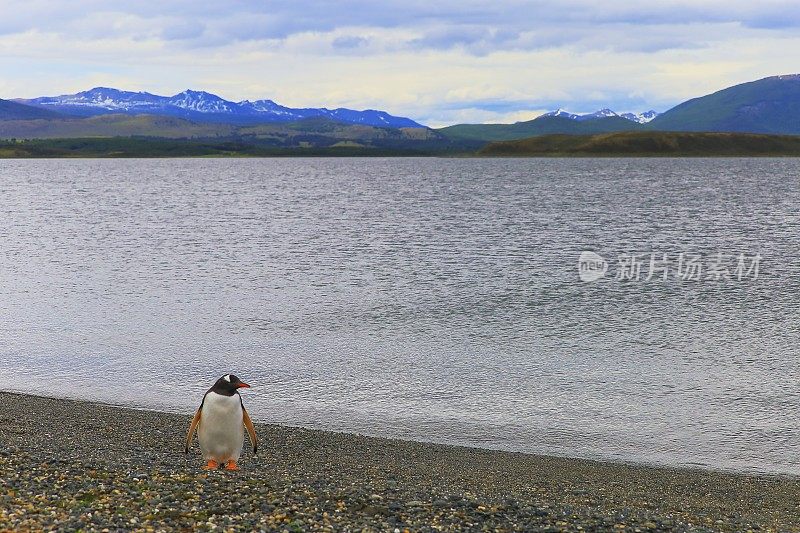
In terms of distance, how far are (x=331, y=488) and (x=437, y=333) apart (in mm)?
18172

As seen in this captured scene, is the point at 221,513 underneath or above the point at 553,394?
above

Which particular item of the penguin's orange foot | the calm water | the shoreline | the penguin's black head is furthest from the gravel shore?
the calm water

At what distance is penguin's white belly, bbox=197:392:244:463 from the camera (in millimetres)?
13562

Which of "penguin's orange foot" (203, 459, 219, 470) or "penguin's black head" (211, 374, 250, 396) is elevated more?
"penguin's black head" (211, 374, 250, 396)

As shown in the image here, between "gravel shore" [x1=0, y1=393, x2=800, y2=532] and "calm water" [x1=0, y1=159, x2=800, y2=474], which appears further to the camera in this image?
"calm water" [x1=0, y1=159, x2=800, y2=474]

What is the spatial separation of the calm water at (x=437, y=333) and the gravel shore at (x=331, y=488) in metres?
2.04

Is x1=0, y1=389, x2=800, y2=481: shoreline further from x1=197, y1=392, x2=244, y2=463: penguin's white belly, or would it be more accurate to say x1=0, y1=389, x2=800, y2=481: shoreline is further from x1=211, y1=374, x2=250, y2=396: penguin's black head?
x1=211, y1=374, x2=250, y2=396: penguin's black head

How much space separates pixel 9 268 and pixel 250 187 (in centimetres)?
10621

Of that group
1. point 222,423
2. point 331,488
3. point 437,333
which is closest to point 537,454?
point 331,488

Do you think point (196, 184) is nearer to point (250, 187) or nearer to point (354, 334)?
point (250, 187)

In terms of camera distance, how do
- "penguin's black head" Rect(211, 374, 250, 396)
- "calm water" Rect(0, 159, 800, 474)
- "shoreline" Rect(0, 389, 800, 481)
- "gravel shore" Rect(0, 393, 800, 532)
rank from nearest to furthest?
"gravel shore" Rect(0, 393, 800, 532)
"penguin's black head" Rect(211, 374, 250, 396)
"shoreline" Rect(0, 389, 800, 481)
"calm water" Rect(0, 159, 800, 474)

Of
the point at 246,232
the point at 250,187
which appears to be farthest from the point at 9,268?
the point at 250,187

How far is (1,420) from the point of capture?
59.9 ft

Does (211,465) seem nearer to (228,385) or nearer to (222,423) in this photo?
(222,423)
